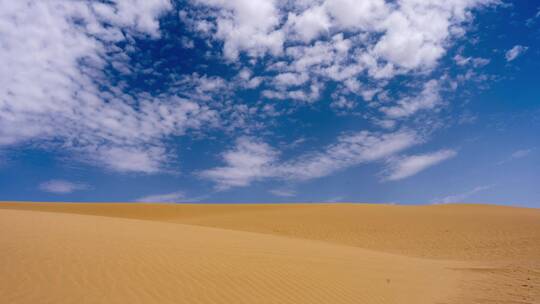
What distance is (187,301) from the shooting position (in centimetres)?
521

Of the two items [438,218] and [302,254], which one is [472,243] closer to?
[438,218]

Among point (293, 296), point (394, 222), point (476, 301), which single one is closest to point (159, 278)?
point (293, 296)

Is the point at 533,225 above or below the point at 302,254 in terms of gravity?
above

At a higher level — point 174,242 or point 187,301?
point 174,242

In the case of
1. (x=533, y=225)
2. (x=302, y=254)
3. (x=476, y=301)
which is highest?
(x=533, y=225)

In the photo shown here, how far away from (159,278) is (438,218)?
89.8ft

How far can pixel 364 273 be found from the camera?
8.88 metres

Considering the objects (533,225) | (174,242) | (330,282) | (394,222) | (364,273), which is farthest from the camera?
(394,222)

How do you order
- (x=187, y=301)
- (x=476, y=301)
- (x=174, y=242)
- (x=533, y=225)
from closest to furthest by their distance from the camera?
1. (x=187, y=301)
2. (x=476, y=301)
3. (x=174, y=242)
4. (x=533, y=225)

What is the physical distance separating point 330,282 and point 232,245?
13.6ft

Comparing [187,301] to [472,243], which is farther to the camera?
[472,243]

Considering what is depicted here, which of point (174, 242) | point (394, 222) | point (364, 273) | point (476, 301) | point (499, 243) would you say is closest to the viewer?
point (476, 301)

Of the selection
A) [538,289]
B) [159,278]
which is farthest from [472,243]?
[159,278]

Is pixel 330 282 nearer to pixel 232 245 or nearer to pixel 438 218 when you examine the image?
pixel 232 245
